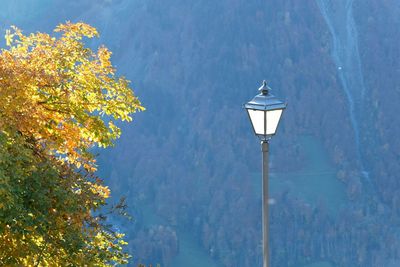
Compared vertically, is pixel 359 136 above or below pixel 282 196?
above

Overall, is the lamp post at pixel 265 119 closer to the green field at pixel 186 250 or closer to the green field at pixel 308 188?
the green field at pixel 186 250

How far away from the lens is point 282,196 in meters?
128

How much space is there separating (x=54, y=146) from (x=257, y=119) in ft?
10.3

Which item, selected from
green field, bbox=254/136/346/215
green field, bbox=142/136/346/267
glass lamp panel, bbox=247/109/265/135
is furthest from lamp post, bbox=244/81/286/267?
green field, bbox=254/136/346/215

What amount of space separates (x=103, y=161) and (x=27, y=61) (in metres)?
125

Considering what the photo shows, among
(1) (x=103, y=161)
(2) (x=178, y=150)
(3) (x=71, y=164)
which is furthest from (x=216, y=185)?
(3) (x=71, y=164)

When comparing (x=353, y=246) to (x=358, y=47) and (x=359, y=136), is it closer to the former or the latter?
(x=359, y=136)

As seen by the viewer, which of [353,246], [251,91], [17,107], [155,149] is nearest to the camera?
[17,107]

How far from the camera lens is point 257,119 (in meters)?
8.04

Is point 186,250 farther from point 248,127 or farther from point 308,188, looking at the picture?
point 248,127

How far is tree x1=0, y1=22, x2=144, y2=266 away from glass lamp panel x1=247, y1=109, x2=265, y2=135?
8.25 ft

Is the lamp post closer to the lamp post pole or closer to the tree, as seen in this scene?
the lamp post pole

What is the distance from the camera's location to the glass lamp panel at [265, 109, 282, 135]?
797cm

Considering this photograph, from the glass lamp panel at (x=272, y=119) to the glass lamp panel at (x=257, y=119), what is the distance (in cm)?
5
